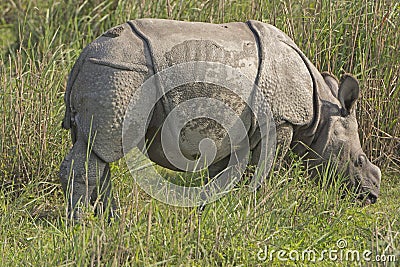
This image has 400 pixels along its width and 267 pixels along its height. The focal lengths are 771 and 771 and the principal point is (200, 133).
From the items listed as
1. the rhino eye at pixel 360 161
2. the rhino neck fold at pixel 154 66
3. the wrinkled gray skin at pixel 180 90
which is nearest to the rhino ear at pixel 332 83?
the wrinkled gray skin at pixel 180 90

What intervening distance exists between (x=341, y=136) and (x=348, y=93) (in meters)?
0.31

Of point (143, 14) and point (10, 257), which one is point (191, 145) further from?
point (143, 14)

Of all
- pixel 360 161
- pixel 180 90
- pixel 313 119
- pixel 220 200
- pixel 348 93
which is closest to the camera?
pixel 220 200

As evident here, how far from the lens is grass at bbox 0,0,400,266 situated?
14.0 feet

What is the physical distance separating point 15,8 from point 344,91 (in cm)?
492

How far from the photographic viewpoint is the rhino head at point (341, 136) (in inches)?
214

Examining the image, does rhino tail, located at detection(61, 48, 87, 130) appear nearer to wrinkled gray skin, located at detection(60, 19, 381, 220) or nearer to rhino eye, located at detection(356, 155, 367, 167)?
wrinkled gray skin, located at detection(60, 19, 381, 220)

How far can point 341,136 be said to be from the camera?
18.1 feet

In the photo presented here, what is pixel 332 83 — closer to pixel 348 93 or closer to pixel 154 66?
pixel 348 93

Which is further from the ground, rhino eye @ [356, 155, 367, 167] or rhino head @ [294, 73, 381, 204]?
rhino head @ [294, 73, 381, 204]

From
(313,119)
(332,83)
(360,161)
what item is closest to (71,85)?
(313,119)

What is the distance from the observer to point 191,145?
503 cm

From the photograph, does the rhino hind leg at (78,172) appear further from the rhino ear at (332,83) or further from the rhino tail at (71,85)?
the rhino ear at (332,83)

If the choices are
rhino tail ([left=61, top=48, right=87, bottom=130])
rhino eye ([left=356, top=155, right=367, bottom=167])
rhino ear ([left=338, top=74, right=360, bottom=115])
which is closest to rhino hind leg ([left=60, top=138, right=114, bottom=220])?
rhino tail ([left=61, top=48, right=87, bottom=130])
